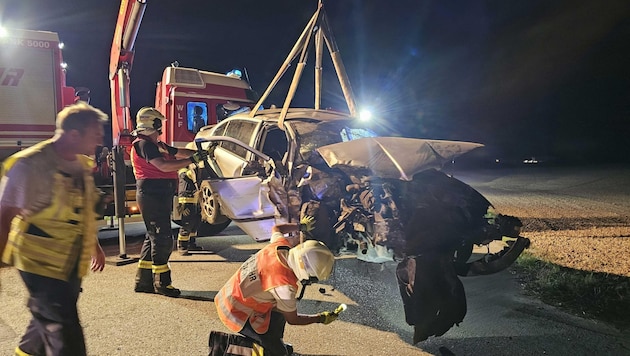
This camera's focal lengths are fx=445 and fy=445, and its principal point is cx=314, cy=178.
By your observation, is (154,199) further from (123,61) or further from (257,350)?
(123,61)

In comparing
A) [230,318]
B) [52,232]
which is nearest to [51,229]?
[52,232]

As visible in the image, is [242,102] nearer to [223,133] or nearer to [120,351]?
[223,133]

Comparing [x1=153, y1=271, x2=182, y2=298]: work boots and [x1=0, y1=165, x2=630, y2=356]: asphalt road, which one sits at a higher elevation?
[x1=153, y1=271, x2=182, y2=298]: work boots

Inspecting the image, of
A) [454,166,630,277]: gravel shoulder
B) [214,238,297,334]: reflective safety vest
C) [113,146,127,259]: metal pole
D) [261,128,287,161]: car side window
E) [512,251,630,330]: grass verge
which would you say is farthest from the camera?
[261,128,287,161]: car side window

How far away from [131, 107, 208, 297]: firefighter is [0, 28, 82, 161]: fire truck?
180 inches

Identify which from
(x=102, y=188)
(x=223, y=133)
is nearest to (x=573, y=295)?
(x=223, y=133)

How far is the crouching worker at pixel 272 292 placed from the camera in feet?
7.54

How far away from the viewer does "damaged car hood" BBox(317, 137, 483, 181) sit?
12.4 feet

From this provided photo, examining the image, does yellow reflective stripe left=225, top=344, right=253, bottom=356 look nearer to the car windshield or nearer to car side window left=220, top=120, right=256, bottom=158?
the car windshield

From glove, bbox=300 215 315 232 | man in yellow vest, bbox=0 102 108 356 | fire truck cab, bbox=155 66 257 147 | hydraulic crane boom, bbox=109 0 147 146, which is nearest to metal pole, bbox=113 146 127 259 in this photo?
hydraulic crane boom, bbox=109 0 147 146

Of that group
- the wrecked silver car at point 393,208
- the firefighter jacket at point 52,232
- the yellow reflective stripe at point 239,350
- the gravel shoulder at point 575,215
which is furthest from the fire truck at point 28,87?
the gravel shoulder at point 575,215

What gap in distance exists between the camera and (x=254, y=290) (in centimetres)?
252

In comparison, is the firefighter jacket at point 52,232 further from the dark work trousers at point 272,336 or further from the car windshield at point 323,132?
the car windshield at point 323,132

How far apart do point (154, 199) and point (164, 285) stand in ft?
3.03
